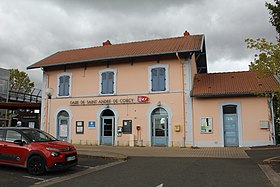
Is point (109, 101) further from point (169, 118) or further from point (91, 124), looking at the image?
point (169, 118)

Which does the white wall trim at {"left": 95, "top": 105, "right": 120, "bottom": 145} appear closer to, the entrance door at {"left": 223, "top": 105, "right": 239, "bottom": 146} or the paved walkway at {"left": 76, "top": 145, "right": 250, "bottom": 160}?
the paved walkway at {"left": 76, "top": 145, "right": 250, "bottom": 160}

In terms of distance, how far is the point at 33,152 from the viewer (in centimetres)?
867

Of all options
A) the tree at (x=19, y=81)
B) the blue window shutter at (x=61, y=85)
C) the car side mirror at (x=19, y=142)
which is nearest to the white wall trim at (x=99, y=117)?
the blue window shutter at (x=61, y=85)

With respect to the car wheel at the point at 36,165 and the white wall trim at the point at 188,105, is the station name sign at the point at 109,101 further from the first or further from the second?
the car wheel at the point at 36,165

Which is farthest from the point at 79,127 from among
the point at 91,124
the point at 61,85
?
the point at 61,85

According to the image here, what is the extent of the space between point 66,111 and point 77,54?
474 centimetres

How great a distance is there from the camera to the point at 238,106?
56.2ft

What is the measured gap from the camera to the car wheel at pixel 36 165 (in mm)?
8602

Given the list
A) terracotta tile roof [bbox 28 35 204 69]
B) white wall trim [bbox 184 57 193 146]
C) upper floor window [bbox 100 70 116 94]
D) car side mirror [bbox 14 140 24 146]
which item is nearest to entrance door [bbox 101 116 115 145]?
upper floor window [bbox 100 70 116 94]

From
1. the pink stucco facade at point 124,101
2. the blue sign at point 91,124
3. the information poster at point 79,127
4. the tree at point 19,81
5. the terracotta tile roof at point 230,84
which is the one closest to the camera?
the terracotta tile roof at point 230,84

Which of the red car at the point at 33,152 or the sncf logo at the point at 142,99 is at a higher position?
the sncf logo at the point at 142,99

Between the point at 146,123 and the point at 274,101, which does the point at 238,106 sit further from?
the point at 146,123

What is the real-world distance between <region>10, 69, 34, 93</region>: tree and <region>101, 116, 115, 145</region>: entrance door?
31.5 meters

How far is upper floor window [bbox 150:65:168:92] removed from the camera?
60.3ft
